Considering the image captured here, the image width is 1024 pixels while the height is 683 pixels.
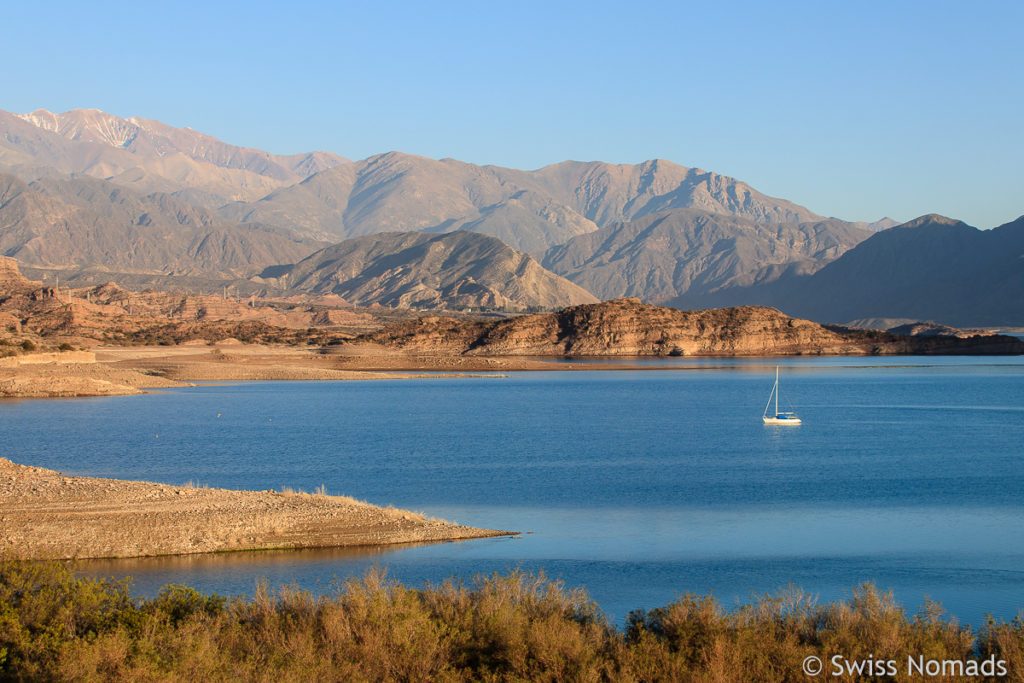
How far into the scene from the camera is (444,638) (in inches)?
634

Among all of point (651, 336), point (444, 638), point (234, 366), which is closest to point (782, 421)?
point (444, 638)

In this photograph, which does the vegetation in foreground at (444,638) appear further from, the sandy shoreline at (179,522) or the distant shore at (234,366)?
the distant shore at (234,366)

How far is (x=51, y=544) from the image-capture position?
2436 centimetres

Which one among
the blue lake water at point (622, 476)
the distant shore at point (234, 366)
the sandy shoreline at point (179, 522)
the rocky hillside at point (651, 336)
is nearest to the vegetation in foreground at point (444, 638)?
the blue lake water at point (622, 476)

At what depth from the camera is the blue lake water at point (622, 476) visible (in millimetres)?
23969

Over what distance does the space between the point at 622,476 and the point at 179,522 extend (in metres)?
18.2

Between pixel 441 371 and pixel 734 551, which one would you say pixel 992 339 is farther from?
pixel 734 551

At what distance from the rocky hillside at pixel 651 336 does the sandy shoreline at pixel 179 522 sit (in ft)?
412

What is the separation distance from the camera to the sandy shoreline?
2494 centimetres

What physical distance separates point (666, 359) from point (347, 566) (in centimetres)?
13588

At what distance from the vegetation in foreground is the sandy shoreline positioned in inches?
279

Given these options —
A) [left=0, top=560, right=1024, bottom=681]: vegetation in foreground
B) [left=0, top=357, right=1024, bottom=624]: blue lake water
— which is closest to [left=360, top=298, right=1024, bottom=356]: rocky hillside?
[left=0, top=357, right=1024, bottom=624]: blue lake water

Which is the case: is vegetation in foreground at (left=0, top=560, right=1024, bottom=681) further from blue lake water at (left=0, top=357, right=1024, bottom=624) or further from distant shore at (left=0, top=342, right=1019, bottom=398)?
distant shore at (left=0, top=342, right=1019, bottom=398)

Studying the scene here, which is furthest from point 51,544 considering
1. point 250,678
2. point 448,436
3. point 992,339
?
point 992,339
